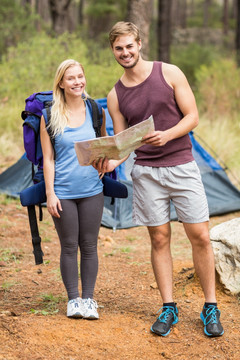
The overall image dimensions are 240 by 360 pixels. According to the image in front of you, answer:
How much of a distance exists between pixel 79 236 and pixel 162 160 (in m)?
0.72

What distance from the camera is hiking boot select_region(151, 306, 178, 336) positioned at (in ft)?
9.90

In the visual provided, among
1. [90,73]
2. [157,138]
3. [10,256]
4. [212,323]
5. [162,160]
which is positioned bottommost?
[10,256]

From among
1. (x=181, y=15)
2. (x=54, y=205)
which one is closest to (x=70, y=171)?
(x=54, y=205)

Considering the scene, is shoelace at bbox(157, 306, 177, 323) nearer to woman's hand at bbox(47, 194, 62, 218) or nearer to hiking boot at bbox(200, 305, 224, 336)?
hiking boot at bbox(200, 305, 224, 336)

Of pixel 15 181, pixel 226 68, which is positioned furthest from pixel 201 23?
pixel 15 181

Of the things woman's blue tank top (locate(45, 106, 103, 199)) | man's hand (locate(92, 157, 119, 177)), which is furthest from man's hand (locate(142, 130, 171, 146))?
woman's blue tank top (locate(45, 106, 103, 199))

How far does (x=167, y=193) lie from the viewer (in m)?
3.01

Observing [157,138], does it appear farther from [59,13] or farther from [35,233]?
[59,13]

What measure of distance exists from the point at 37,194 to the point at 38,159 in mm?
233

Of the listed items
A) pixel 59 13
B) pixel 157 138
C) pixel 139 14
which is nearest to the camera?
pixel 157 138

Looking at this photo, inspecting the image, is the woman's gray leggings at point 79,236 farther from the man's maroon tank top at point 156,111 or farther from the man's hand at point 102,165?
the man's maroon tank top at point 156,111

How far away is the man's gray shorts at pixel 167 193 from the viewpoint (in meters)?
2.93

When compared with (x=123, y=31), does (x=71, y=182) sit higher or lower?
lower

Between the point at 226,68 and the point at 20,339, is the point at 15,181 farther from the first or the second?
the point at 226,68
